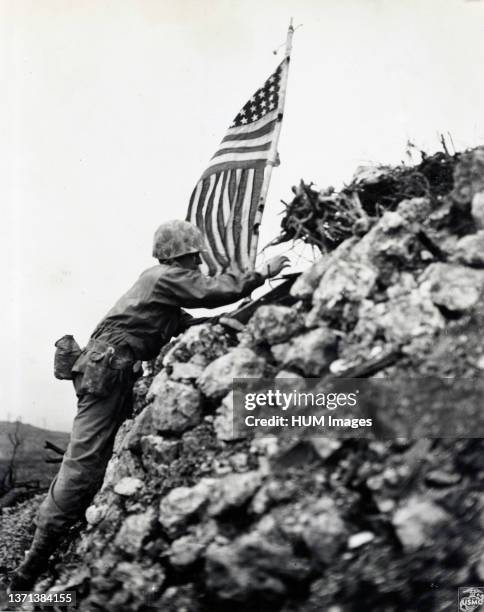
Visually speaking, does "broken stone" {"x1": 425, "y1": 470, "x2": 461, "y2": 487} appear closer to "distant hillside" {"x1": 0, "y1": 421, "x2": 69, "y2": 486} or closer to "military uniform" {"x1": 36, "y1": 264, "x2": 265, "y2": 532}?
"military uniform" {"x1": 36, "y1": 264, "x2": 265, "y2": 532}

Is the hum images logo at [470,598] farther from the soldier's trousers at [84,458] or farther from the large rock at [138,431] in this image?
the soldier's trousers at [84,458]

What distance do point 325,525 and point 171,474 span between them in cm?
117

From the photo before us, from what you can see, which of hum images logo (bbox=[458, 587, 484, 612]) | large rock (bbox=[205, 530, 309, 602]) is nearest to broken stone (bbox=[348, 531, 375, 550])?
large rock (bbox=[205, 530, 309, 602])

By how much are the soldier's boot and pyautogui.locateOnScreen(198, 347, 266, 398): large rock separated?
1797 mm

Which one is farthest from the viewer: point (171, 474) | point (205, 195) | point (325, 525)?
point (205, 195)

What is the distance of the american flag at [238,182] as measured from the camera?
5.27 metres

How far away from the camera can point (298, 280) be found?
4367 millimetres

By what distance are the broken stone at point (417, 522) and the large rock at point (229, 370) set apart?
1229 millimetres

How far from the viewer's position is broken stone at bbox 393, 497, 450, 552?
3.27 meters

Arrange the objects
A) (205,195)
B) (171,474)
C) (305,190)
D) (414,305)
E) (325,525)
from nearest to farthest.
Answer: (325,525) < (414,305) < (171,474) < (305,190) < (205,195)

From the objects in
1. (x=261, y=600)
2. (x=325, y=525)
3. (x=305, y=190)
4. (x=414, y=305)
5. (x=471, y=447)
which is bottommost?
(x=261, y=600)

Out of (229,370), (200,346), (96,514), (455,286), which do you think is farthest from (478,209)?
(96,514)

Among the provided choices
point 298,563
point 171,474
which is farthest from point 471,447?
point 171,474

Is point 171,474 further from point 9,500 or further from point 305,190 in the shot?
point 9,500
